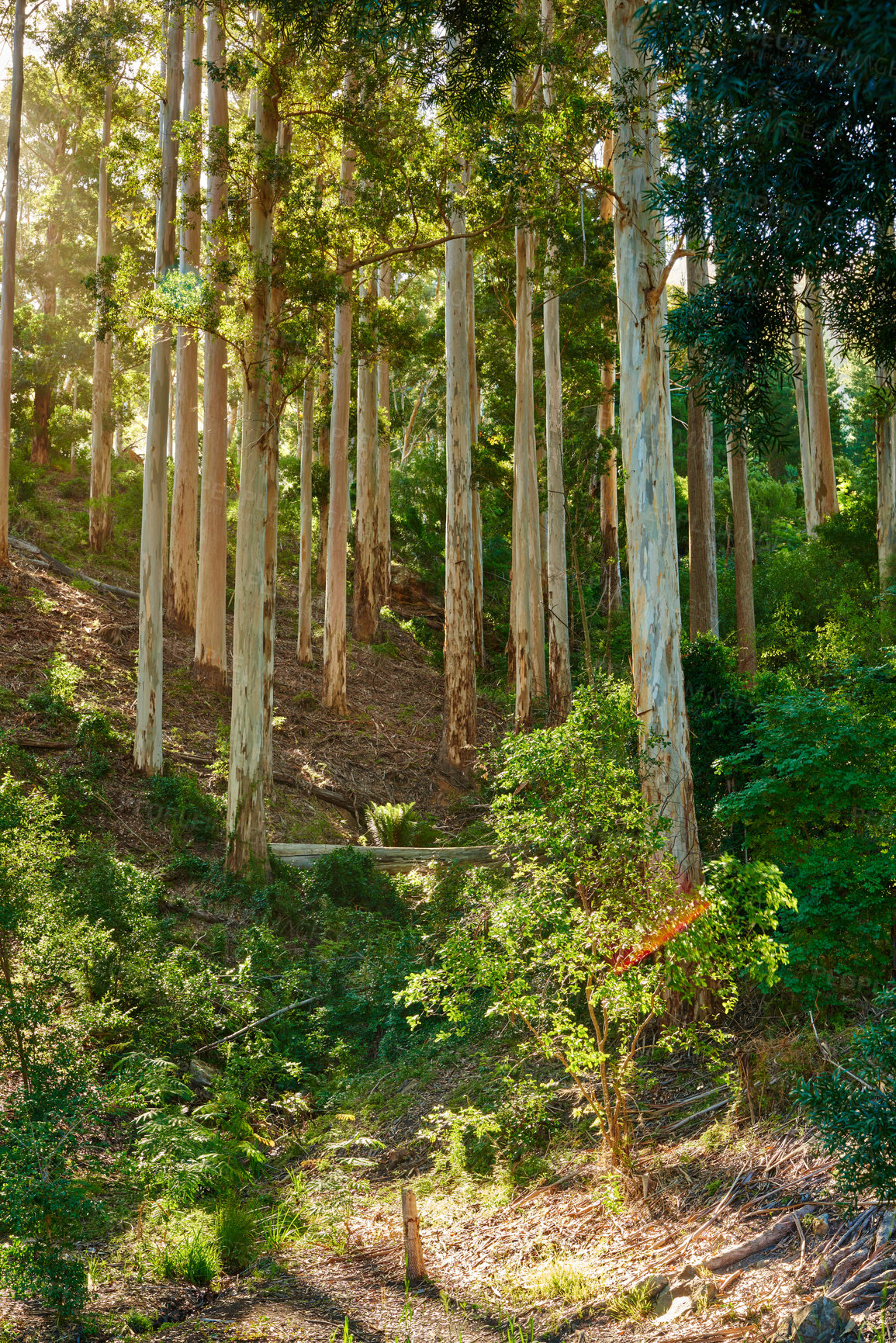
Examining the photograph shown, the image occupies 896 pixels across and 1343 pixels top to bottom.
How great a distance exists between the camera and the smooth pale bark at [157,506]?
1277cm

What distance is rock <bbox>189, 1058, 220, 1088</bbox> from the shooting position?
8125 millimetres

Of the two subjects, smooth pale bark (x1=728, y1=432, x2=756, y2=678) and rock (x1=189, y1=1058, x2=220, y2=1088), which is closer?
rock (x1=189, y1=1058, x2=220, y2=1088)

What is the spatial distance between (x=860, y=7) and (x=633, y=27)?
18.3 ft

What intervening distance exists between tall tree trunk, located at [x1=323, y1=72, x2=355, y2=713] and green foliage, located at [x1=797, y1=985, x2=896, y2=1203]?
1440 centimetres

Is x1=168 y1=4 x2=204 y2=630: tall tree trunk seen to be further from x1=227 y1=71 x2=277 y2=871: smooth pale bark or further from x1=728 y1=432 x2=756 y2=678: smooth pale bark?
x1=728 y1=432 x2=756 y2=678: smooth pale bark

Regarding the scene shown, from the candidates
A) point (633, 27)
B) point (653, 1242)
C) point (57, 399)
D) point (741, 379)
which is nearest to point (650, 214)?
point (633, 27)

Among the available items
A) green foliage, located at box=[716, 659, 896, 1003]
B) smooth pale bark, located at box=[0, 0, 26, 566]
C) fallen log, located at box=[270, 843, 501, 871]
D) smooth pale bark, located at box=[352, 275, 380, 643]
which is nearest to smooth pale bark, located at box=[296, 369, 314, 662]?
smooth pale bark, located at box=[352, 275, 380, 643]

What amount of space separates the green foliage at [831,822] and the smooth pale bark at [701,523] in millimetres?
6848

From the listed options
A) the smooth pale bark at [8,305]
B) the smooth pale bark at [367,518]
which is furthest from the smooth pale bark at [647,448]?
the smooth pale bark at [367,518]

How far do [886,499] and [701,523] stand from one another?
295cm

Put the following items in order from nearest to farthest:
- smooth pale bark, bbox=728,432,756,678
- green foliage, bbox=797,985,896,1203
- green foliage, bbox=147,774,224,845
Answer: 1. green foliage, bbox=797,985,896,1203
2. green foliage, bbox=147,774,224,845
3. smooth pale bark, bbox=728,432,756,678

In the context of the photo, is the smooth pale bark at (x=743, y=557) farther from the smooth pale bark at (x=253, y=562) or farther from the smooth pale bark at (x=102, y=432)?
the smooth pale bark at (x=102, y=432)

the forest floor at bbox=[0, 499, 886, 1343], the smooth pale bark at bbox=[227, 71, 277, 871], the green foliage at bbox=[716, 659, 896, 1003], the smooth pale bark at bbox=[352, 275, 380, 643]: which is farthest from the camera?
the smooth pale bark at bbox=[352, 275, 380, 643]

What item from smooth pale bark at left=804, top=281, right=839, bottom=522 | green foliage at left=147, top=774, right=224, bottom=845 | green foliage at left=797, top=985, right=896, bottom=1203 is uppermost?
smooth pale bark at left=804, top=281, right=839, bottom=522
